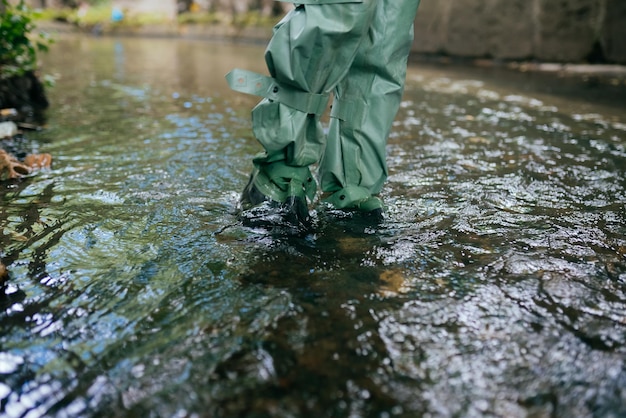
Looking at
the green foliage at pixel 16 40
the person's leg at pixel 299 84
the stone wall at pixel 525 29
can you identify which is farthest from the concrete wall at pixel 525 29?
the green foliage at pixel 16 40

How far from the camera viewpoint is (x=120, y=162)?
Result: 2939mm

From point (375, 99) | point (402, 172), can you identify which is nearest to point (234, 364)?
point (375, 99)

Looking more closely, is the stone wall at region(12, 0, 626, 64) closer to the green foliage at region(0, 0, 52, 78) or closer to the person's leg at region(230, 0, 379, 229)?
the person's leg at region(230, 0, 379, 229)

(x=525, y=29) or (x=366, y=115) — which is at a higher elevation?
(x=525, y=29)

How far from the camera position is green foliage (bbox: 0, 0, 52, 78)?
144 inches

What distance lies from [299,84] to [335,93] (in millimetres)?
383

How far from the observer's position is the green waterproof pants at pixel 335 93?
183 cm

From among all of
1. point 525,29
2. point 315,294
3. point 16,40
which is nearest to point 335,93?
point 315,294

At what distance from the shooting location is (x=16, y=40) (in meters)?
3.81

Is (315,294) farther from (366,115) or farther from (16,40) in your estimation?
(16,40)

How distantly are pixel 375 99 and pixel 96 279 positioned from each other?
124 cm

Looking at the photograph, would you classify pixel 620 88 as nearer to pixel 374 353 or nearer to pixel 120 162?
pixel 120 162

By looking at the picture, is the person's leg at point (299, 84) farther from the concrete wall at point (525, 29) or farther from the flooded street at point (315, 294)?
the concrete wall at point (525, 29)

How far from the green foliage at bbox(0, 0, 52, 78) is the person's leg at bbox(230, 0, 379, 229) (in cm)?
256
